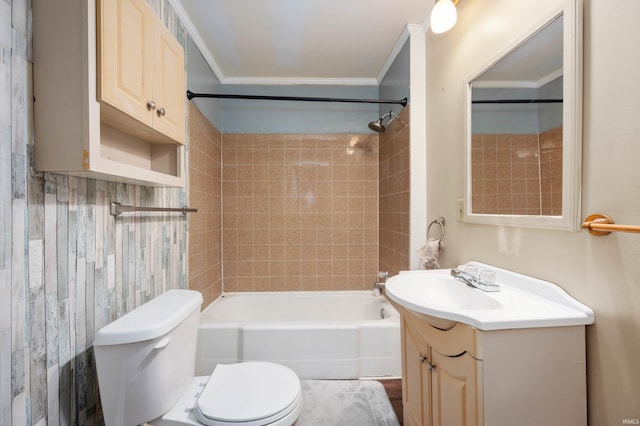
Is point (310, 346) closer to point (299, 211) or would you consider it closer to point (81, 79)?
point (299, 211)

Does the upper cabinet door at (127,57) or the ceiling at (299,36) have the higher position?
the ceiling at (299,36)

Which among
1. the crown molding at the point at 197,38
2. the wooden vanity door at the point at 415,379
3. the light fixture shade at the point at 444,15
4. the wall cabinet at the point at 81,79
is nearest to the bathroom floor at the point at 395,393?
the wooden vanity door at the point at 415,379

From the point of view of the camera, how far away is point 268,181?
278 centimetres

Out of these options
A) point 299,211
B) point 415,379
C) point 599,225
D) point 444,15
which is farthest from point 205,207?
point 599,225

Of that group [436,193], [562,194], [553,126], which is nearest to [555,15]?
[553,126]

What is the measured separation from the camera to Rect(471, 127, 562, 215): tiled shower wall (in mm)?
959

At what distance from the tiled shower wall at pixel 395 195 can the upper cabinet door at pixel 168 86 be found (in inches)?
58.1

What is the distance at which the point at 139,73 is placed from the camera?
1056mm

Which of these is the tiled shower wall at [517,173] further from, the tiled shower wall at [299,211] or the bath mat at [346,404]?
the tiled shower wall at [299,211]

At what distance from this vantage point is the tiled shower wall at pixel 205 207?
6.61ft

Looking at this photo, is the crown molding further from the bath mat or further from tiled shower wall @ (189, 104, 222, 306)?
the bath mat

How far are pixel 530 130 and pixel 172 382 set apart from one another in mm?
1673

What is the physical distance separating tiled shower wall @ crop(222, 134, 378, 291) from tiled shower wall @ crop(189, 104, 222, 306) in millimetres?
144

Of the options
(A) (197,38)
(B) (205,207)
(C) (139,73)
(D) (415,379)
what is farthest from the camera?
(B) (205,207)
